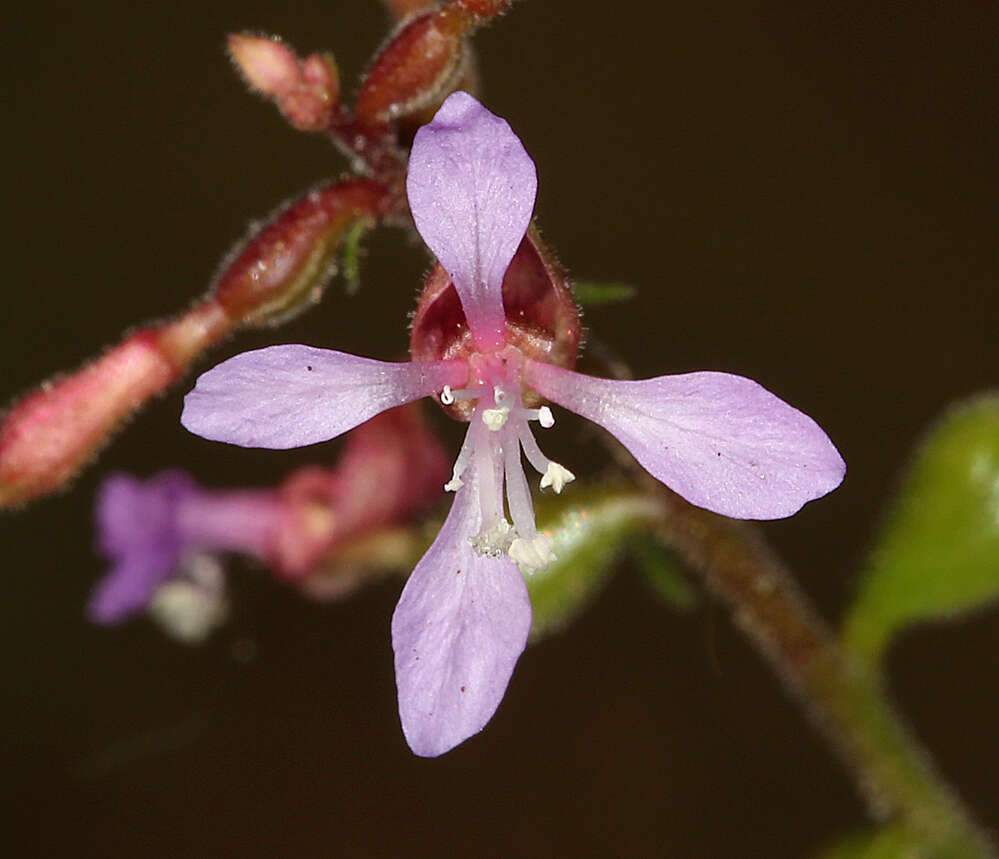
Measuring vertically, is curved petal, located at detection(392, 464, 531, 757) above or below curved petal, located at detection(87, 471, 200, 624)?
below

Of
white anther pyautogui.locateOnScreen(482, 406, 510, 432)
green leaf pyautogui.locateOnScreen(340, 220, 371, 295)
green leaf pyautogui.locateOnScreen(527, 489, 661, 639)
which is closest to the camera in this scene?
white anther pyautogui.locateOnScreen(482, 406, 510, 432)

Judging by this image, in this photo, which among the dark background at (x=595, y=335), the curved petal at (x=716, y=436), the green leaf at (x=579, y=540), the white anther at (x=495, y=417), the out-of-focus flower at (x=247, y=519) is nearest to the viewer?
the curved petal at (x=716, y=436)

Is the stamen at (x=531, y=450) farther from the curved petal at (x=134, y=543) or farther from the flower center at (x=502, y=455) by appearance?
the curved petal at (x=134, y=543)

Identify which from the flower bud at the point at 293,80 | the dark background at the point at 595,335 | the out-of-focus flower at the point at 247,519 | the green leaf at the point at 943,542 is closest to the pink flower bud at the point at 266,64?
the flower bud at the point at 293,80

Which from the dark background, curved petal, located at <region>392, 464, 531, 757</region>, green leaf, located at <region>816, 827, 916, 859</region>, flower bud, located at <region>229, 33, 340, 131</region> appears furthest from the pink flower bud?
the dark background

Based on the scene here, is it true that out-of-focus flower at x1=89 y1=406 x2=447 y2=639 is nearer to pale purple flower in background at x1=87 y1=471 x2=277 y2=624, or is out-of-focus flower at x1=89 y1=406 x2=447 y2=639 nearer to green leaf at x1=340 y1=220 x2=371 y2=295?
pale purple flower in background at x1=87 y1=471 x2=277 y2=624

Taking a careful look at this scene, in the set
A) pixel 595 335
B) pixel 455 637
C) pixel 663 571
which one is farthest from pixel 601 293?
pixel 595 335

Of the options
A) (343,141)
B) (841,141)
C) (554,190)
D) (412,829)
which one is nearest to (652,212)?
(554,190)

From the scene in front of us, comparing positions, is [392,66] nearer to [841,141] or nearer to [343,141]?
[343,141]
